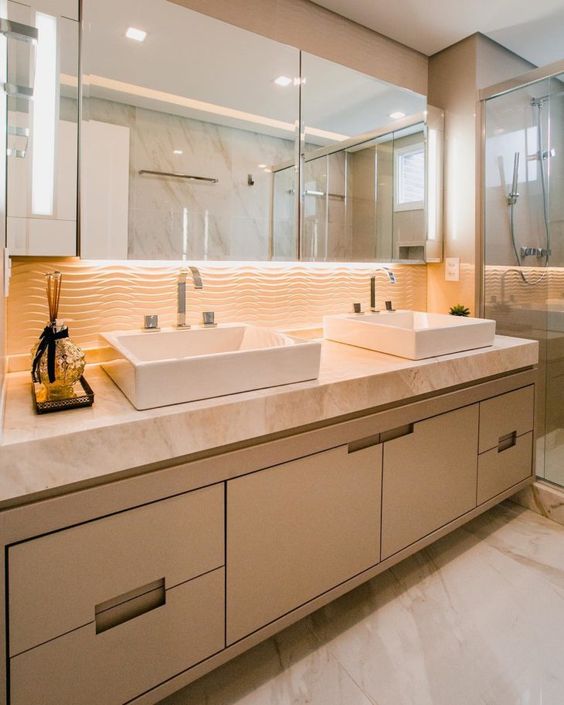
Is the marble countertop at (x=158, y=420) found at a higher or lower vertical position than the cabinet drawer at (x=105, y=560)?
higher

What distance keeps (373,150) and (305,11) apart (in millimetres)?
644

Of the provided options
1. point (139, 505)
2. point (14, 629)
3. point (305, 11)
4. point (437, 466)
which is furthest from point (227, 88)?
point (14, 629)

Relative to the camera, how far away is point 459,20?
7.20ft

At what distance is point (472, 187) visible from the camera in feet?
7.93

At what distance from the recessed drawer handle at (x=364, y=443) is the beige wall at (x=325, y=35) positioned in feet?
5.40

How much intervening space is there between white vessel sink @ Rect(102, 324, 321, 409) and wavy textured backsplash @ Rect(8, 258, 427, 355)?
0.47ft

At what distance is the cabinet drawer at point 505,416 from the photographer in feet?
6.24

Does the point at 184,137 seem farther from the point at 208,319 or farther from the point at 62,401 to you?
the point at 62,401

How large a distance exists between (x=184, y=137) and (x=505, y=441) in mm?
1801

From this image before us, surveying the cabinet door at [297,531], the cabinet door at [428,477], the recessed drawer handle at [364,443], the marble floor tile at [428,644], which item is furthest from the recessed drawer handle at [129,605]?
the cabinet door at [428,477]

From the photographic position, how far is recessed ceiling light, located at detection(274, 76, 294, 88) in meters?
1.88

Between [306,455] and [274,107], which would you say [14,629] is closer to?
[306,455]

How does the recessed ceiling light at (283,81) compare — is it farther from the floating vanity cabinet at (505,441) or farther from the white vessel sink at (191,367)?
the floating vanity cabinet at (505,441)

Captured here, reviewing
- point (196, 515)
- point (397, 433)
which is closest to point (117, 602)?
point (196, 515)
